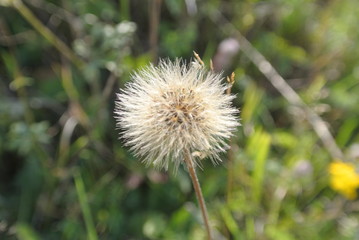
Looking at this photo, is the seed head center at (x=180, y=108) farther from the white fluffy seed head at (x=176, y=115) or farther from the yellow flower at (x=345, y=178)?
the yellow flower at (x=345, y=178)

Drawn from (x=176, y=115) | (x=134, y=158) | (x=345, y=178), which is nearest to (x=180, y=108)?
(x=176, y=115)

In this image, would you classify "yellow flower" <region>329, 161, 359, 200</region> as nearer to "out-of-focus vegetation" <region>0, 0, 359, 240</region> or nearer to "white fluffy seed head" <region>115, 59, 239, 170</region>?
"out-of-focus vegetation" <region>0, 0, 359, 240</region>

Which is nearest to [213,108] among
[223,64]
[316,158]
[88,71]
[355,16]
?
[88,71]

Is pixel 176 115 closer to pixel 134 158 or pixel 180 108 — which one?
pixel 180 108

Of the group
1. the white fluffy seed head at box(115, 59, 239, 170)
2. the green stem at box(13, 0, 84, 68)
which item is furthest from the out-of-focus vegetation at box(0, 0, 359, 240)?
the white fluffy seed head at box(115, 59, 239, 170)

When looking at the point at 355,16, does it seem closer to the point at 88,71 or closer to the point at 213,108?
the point at 88,71

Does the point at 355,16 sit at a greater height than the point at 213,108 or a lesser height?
greater

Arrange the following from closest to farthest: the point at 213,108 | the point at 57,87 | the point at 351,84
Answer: the point at 213,108, the point at 57,87, the point at 351,84
